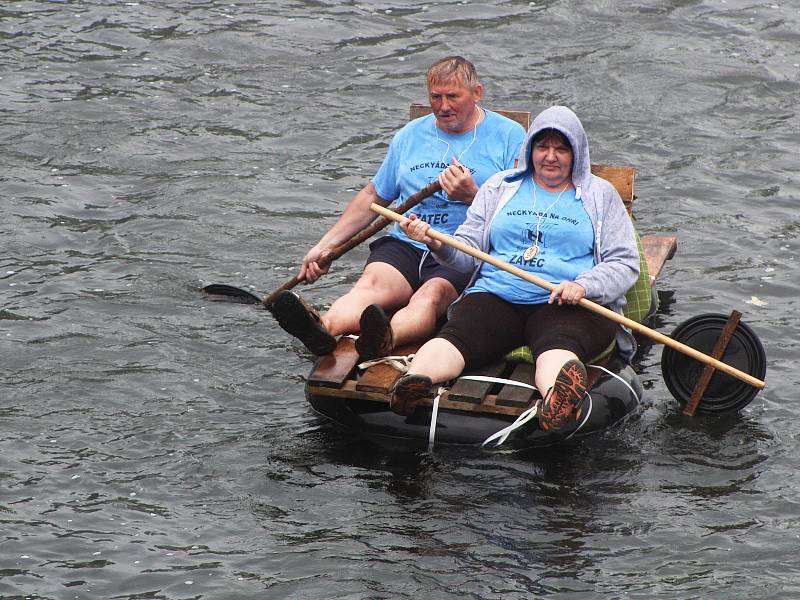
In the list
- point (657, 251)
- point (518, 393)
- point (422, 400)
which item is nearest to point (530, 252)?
point (518, 393)

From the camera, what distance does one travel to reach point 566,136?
7914 mm

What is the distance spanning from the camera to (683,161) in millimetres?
13461

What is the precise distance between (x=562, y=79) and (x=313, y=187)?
3.97 m

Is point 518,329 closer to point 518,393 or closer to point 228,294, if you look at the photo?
point 518,393

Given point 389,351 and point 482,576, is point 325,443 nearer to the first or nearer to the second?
point 389,351

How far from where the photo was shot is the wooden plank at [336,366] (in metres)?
7.78

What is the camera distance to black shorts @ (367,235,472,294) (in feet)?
28.6

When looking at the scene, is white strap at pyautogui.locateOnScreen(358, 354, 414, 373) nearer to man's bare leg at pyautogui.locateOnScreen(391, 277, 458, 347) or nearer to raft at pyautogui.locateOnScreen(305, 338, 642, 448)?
raft at pyautogui.locateOnScreen(305, 338, 642, 448)

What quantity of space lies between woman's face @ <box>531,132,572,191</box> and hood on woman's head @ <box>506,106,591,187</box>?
0.04m

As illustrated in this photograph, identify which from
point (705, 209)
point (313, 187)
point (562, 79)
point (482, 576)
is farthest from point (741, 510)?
point (562, 79)

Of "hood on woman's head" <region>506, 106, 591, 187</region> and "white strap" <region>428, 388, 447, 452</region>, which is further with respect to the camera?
"hood on woman's head" <region>506, 106, 591, 187</region>

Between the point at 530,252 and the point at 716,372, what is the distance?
141 cm

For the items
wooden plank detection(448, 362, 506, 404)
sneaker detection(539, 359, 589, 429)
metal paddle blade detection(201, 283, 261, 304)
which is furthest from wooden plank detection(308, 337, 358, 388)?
metal paddle blade detection(201, 283, 261, 304)

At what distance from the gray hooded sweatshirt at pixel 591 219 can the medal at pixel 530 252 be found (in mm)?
288
